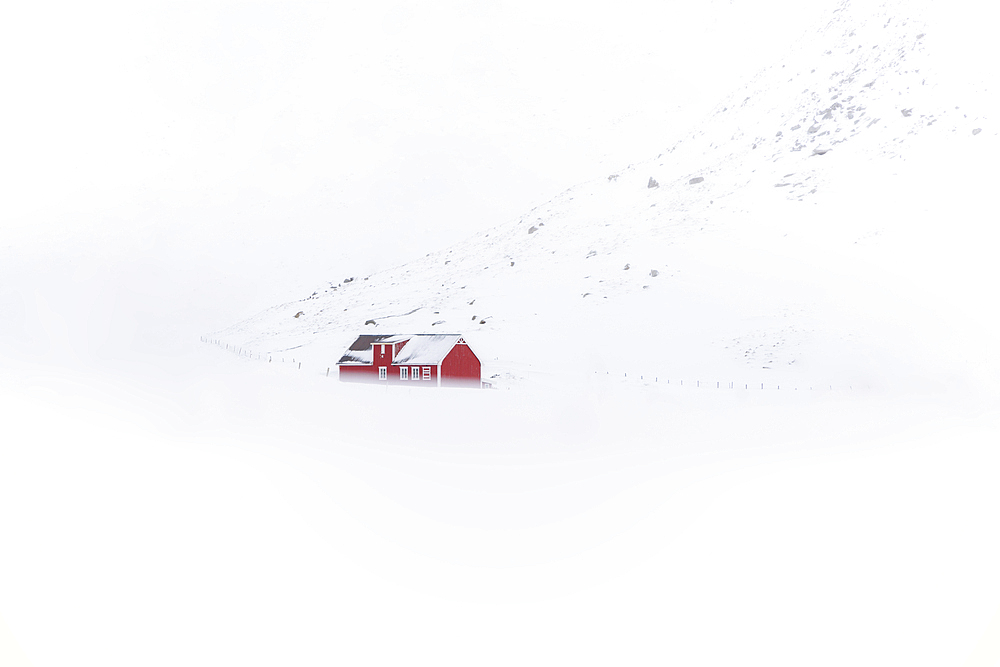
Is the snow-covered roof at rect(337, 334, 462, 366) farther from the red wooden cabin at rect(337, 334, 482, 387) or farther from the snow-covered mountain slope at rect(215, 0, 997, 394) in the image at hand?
the snow-covered mountain slope at rect(215, 0, 997, 394)

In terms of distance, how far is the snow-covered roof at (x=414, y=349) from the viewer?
24234mm

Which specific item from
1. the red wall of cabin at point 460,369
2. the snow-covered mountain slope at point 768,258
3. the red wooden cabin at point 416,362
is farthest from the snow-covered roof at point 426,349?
the snow-covered mountain slope at point 768,258

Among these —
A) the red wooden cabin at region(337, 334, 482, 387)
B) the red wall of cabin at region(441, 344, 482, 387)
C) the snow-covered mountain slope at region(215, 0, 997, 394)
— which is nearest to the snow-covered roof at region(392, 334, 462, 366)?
the red wooden cabin at region(337, 334, 482, 387)

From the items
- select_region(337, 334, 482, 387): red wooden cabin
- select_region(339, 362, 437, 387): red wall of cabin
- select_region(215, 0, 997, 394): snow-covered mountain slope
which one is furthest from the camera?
select_region(215, 0, 997, 394): snow-covered mountain slope

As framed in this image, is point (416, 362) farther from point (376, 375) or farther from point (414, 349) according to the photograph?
point (376, 375)

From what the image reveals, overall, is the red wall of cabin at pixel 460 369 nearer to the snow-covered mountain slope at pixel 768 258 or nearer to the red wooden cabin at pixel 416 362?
the red wooden cabin at pixel 416 362

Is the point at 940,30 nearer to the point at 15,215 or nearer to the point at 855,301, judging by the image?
the point at 855,301

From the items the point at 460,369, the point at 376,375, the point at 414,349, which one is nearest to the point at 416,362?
the point at 414,349

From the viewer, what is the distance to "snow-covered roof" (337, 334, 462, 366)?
79.5ft

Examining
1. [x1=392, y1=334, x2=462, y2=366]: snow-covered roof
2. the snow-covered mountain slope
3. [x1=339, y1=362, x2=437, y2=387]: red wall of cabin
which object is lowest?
[x1=339, y1=362, x2=437, y2=387]: red wall of cabin

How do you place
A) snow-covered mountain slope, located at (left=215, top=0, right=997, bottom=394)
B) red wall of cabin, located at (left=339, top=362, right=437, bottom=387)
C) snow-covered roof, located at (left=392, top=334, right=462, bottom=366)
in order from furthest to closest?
snow-covered mountain slope, located at (left=215, top=0, right=997, bottom=394) → snow-covered roof, located at (left=392, top=334, right=462, bottom=366) → red wall of cabin, located at (left=339, top=362, right=437, bottom=387)

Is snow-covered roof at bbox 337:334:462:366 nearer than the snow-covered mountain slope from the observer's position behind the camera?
Yes

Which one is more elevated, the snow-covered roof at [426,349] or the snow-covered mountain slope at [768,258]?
the snow-covered mountain slope at [768,258]

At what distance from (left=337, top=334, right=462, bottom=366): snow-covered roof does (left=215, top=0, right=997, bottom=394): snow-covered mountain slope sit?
6836 mm
